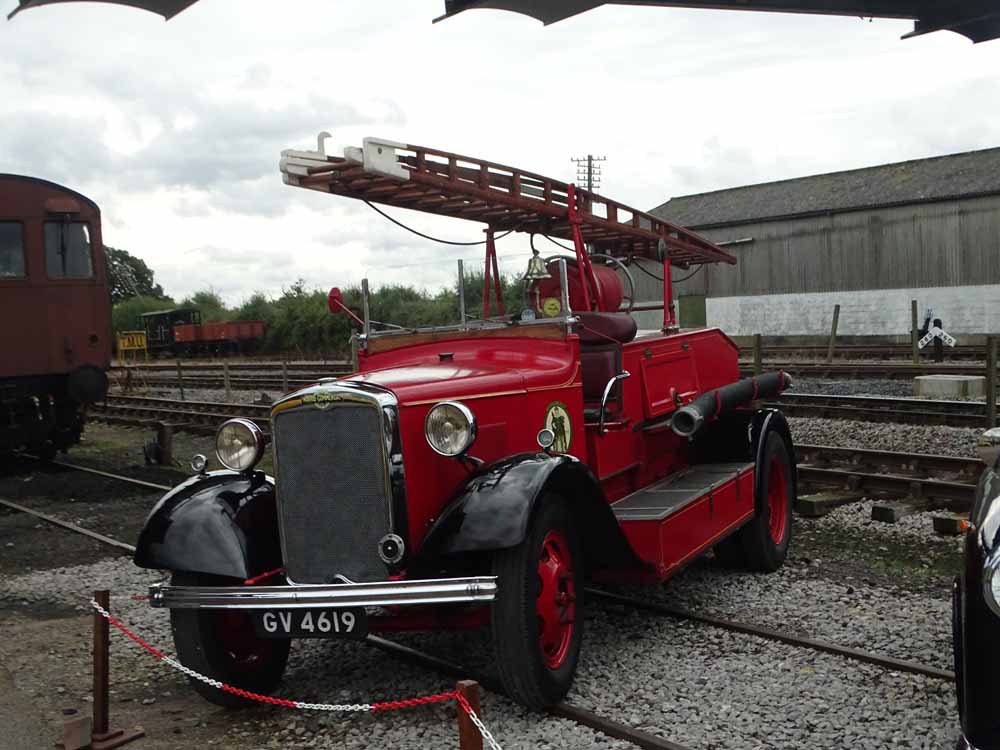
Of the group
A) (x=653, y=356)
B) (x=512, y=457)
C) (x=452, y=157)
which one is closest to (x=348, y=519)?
(x=512, y=457)

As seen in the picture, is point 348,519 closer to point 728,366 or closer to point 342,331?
point 728,366

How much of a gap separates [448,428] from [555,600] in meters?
0.93

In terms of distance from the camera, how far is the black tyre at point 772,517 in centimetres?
645

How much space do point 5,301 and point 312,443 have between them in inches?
389

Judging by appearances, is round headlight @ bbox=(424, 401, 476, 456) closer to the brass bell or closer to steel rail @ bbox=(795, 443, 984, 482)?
the brass bell

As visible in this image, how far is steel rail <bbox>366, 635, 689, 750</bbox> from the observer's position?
12.9ft

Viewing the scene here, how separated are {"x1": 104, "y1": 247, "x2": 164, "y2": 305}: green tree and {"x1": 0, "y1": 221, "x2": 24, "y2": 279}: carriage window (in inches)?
2775

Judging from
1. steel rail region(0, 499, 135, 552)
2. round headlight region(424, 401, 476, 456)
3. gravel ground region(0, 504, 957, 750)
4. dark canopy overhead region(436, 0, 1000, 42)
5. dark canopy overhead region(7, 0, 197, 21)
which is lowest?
gravel ground region(0, 504, 957, 750)

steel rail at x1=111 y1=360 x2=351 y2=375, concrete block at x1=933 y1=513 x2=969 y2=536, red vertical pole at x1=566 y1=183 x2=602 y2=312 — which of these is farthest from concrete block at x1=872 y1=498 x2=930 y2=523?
steel rail at x1=111 y1=360 x2=351 y2=375

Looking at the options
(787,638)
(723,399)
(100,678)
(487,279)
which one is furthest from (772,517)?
(100,678)

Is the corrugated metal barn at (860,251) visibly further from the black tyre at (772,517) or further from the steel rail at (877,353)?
the black tyre at (772,517)

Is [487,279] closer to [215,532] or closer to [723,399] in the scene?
[723,399]

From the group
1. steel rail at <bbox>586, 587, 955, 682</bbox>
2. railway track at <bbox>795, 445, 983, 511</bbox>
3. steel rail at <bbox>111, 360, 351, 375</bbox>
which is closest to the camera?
steel rail at <bbox>586, 587, 955, 682</bbox>

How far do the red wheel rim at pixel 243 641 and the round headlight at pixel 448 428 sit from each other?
1.36 m
